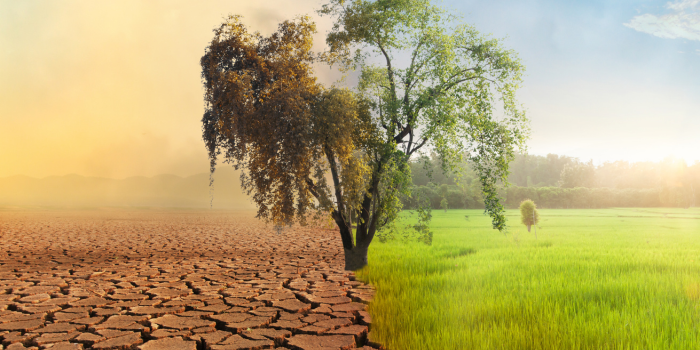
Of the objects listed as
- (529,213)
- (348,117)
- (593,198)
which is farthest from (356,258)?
(593,198)

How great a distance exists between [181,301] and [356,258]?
3.88 metres

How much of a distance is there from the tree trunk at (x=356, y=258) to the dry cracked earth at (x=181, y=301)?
1.13ft

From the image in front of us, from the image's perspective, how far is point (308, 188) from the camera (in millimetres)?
7758

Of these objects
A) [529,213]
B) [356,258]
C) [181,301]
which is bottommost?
[181,301]

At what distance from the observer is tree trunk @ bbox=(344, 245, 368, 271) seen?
8.64 meters

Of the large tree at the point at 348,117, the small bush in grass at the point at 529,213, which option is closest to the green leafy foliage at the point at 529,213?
the small bush in grass at the point at 529,213

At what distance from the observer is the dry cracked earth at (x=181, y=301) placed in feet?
14.3

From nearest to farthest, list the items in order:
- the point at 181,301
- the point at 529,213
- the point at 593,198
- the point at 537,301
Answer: the point at 537,301 → the point at 181,301 → the point at 529,213 → the point at 593,198

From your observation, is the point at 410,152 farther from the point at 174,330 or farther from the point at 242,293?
the point at 174,330

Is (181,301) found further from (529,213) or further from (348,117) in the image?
(529,213)

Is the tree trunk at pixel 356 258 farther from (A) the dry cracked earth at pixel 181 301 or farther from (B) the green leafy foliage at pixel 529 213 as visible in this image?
(B) the green leafy foliage at pixel 529 213

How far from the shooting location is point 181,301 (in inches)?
232

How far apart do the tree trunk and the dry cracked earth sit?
0.34 m

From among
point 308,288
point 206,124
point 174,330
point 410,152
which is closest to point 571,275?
point 410,152
